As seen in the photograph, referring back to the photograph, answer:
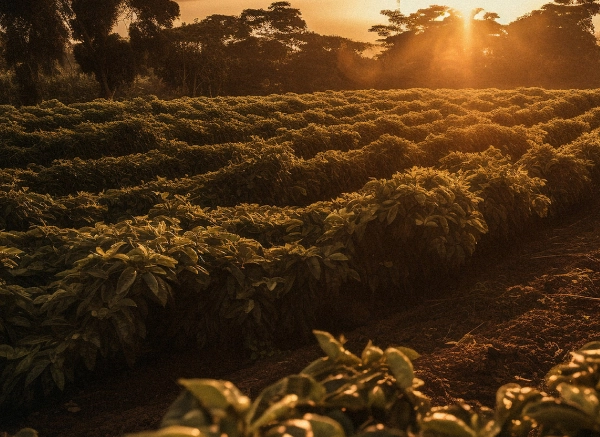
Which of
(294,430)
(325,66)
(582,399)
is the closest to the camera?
(294,430)

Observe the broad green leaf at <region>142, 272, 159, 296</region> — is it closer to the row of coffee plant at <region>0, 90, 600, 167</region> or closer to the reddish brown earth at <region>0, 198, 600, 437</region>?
the reddish brown earth at <region>0, 198, 600, 437</region>

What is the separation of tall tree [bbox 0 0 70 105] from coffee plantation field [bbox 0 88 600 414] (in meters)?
18.6

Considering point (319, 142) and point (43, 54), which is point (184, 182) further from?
point (43, 54)

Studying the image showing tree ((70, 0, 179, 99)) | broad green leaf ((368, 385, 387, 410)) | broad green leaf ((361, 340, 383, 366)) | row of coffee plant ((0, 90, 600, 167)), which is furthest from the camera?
tree ((70, 0, 179, 99))

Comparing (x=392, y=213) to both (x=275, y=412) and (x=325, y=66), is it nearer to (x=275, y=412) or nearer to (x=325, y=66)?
(x=275, y=412)

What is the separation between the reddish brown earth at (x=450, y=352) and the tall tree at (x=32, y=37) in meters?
26.4

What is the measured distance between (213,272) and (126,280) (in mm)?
770

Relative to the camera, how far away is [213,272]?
4281 mm

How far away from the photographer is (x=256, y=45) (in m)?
41.3

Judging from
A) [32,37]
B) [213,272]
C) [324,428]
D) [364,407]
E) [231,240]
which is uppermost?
[32,37]

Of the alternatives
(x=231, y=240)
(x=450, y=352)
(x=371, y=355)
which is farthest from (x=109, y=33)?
(x=371, y=355)

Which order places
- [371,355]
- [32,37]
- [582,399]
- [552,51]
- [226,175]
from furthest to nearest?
[552,51] < [32,37] < [226,175] < [371,355] < [582,399]

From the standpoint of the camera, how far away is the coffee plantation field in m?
3.72

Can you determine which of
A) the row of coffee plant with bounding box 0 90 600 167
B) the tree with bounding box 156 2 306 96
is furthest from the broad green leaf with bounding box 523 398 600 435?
the tree with bounding box 156 2 306 96
